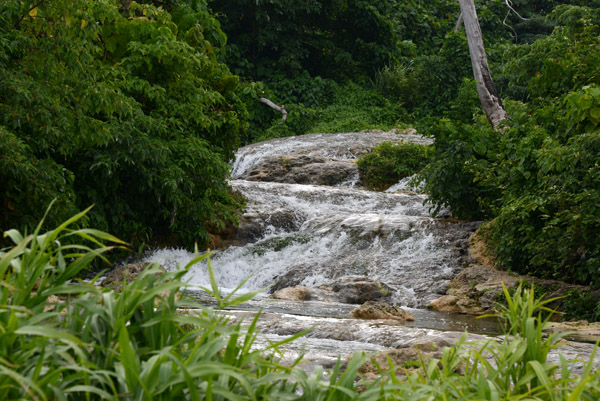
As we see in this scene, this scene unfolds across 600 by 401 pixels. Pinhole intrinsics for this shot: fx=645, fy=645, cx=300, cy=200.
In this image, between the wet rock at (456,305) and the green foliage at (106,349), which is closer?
the green foliage at (106,349)

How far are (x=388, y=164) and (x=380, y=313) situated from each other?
361 inches

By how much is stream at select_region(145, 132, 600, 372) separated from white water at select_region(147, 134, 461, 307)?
2 centimetres

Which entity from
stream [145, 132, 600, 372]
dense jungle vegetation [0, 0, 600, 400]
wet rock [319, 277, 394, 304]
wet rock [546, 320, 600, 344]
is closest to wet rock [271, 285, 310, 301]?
stream [145, 132, 600, 372]

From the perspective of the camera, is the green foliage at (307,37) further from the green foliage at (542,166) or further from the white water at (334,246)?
the green foliage at (542,166)

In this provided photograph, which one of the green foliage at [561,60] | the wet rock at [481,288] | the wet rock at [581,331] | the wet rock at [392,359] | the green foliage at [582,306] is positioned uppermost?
the green foliage at [561,60]

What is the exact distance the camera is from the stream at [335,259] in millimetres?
4906

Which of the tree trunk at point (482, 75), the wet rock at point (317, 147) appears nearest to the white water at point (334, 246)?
the tree trunk at point (482, 75)

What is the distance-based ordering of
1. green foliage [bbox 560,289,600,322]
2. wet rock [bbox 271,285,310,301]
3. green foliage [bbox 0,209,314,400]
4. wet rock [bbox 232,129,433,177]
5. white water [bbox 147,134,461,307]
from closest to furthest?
green foliage [bbox 0,209,314,400] → green foliage [bbox 560,289,600,322] → wet rock [bbox 271,285,310,301] → white water [bbox 147,134,461,307] → wet rock [bbox 232,129,433,177]

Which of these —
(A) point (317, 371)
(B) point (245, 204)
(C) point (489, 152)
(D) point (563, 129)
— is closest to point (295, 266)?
(B) point (245, 204)

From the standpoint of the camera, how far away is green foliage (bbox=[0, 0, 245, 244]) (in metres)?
6.69

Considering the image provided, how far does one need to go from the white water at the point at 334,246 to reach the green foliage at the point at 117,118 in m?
0.72

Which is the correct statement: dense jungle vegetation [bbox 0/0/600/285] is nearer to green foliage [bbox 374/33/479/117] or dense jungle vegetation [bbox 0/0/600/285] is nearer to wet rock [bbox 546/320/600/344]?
wet rock [bbox 546/320/600/344]

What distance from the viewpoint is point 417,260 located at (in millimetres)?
9070

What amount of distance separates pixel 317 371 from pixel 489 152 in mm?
7924
